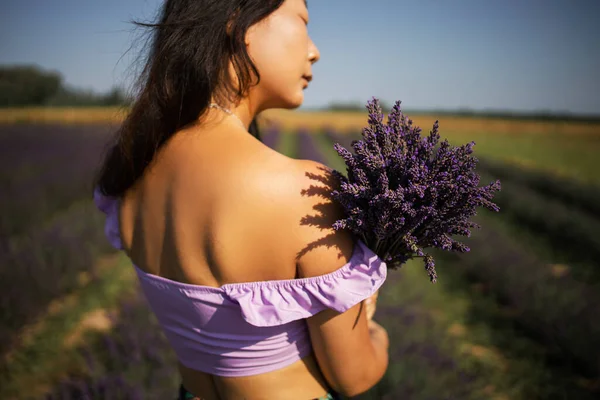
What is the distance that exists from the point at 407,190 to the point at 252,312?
44 centimetres

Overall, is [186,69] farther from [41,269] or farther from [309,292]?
[41,269]

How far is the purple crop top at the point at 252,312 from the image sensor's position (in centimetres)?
85

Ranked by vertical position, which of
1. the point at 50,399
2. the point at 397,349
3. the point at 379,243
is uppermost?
the point at 379,243

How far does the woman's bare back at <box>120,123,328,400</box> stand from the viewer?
827mm

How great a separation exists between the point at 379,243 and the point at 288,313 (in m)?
0.27

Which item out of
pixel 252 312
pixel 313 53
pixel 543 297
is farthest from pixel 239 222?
pixel 543 297

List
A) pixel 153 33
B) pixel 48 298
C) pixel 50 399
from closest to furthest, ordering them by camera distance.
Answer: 1. pixel 153 33
2. pixel 50 399
3. pixel 48 298

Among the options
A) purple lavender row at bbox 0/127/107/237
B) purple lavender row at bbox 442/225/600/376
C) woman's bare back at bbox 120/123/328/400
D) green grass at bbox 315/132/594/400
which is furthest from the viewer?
purple lavender row at bbox 0/127/107/237

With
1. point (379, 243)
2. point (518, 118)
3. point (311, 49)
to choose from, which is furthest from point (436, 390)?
point (518, 118)

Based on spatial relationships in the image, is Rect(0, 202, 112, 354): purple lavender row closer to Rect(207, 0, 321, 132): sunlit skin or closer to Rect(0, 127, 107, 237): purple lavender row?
Rect(0, 127, 107, 237): purple lavender row

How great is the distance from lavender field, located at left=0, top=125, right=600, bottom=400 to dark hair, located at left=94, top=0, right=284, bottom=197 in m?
0.51

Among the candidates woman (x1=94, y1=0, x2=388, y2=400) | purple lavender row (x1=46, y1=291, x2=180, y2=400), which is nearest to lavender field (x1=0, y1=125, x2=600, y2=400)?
purple lavender row (x1=46, y1=291, x2=180, y2=400)

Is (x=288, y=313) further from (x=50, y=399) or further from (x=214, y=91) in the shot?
(x=50, y=399)

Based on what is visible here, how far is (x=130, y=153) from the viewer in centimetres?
111
